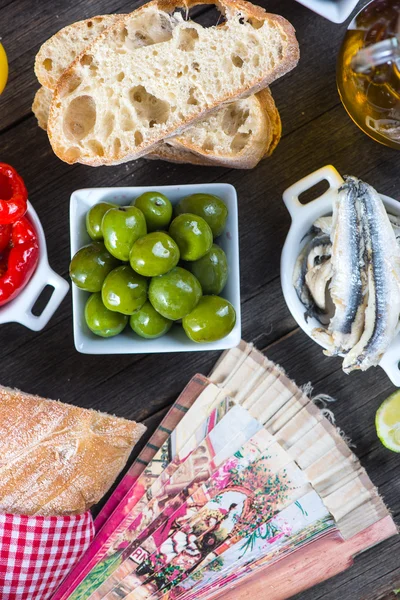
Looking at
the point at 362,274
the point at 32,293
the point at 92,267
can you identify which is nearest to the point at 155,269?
the point at 92,267

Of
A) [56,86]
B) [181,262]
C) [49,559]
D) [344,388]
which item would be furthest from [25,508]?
[56,86]

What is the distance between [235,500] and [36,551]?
40cm

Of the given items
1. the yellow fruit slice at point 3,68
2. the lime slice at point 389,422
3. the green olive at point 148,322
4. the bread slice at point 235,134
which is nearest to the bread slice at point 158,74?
the bread slice at point 235,134

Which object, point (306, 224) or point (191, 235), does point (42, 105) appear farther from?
point (306, 224)

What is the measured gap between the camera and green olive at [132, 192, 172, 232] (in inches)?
41.0

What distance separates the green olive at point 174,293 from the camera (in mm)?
992

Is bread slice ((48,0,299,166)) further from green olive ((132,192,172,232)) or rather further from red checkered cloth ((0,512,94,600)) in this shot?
red checkered cloth ((0,512,94,600))

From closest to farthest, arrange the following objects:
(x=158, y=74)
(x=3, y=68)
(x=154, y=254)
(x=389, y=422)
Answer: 1. (x=154, y=254)
2. (x=158, y=74)
3. (x=3, y=68)
4. (x=389, y=422)

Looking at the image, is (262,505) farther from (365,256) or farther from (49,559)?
(365,256)

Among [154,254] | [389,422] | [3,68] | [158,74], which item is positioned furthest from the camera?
[389,422]

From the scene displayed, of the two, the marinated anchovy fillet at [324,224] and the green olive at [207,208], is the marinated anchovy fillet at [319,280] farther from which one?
the green olive at [207,208]

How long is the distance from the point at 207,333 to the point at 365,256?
0.31 metres

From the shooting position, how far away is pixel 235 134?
1159mm

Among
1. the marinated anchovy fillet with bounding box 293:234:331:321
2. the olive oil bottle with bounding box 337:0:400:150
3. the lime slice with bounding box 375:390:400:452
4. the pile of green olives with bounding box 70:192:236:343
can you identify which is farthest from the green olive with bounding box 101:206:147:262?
the lime slice with bounding box 375:390:400:452
